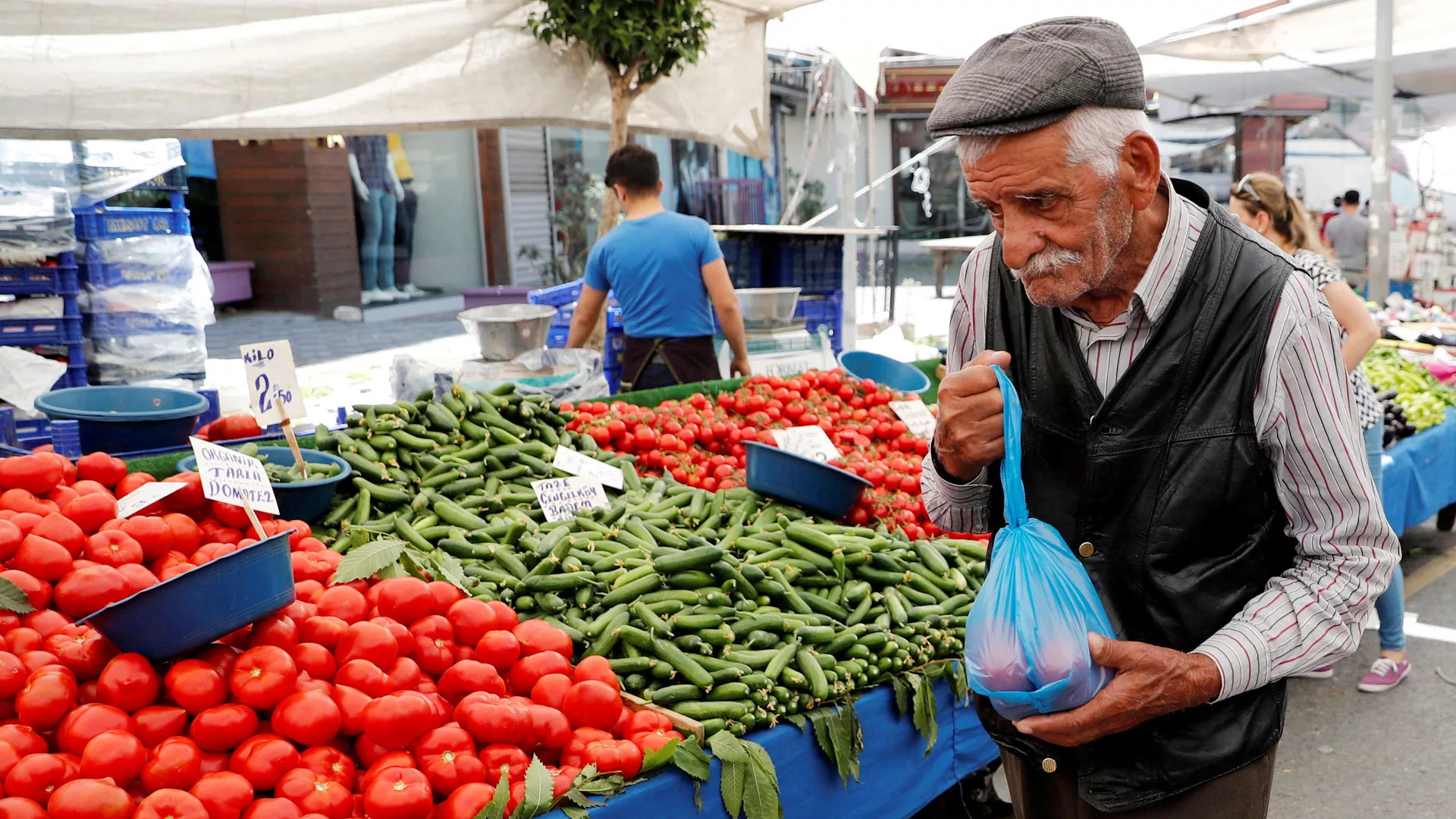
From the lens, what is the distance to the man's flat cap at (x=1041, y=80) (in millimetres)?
1460

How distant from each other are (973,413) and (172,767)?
153 centimetres

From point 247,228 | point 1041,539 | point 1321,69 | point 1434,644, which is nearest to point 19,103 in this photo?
point 1041,539

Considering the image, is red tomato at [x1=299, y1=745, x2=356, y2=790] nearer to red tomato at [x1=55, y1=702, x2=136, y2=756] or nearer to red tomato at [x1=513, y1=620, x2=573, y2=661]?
red tomato at [x1=55, y1=702, x2=136, y2=756]

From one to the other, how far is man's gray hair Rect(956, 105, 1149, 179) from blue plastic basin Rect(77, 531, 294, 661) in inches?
60.4

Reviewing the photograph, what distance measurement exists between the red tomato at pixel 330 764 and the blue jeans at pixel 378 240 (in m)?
12.8

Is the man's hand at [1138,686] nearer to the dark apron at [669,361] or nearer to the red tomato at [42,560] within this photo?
the red tomato at [42,560]

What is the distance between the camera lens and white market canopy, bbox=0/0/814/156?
428 cm

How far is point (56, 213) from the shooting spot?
555cm

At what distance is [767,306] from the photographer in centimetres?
700

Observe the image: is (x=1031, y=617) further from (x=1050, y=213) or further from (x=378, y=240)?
(x=378, y=240)

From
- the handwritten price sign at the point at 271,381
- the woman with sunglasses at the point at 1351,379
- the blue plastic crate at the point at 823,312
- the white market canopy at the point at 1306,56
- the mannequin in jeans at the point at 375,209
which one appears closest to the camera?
the handwritten price sign at the point at 271,381

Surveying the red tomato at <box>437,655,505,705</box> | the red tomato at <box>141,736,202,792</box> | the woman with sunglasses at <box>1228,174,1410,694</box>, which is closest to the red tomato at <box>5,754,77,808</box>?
the red tomato at <box>141,736,202,792</box>

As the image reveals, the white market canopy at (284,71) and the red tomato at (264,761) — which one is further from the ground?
the white market canopy at (284,71)

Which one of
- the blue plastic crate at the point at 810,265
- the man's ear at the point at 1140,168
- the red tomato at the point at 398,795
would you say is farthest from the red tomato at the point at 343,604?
the blue plastic crate at the point at 810,265
